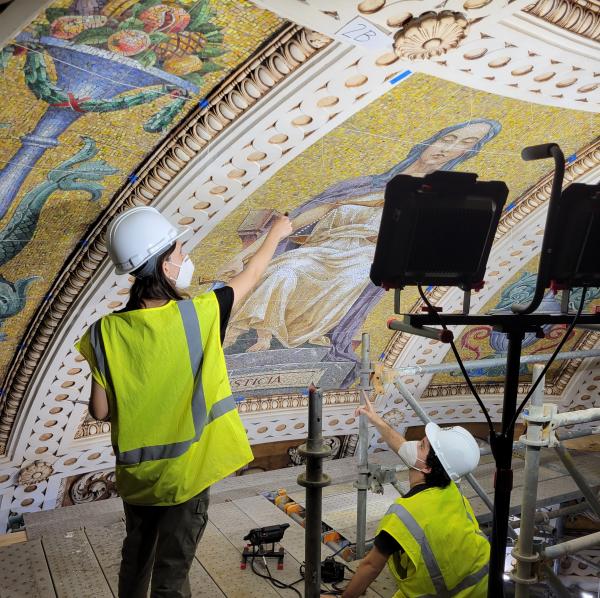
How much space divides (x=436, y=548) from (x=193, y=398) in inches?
46.6

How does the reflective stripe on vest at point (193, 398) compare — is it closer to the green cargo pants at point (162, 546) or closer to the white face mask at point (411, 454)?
the green cargo pants at point (162, 546)

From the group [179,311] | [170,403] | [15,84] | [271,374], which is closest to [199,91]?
[15,84]

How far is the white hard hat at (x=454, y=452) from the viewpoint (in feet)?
9.12

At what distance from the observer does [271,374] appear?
15.8ft

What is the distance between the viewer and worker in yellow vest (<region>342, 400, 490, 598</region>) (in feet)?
8.46

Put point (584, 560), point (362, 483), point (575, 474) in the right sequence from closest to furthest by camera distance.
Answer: point (575, 474) < point (362, 483) < point (584, 560)

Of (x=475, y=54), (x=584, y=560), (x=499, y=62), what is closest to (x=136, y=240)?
(x=475, y=54)

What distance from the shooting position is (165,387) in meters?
2.14

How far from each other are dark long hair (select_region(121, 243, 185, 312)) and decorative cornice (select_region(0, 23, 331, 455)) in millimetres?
1018

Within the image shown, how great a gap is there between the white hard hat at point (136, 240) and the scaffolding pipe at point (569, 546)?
7.46ft

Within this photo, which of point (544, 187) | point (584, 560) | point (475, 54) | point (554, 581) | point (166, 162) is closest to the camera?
point (475, 54)

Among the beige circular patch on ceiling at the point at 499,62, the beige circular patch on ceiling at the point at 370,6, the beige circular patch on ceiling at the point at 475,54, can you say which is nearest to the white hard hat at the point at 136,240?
the beige circular patch on ceiling at the point at 370,6

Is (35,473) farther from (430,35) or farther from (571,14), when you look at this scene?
(571,14)

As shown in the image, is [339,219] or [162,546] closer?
[162,546]
